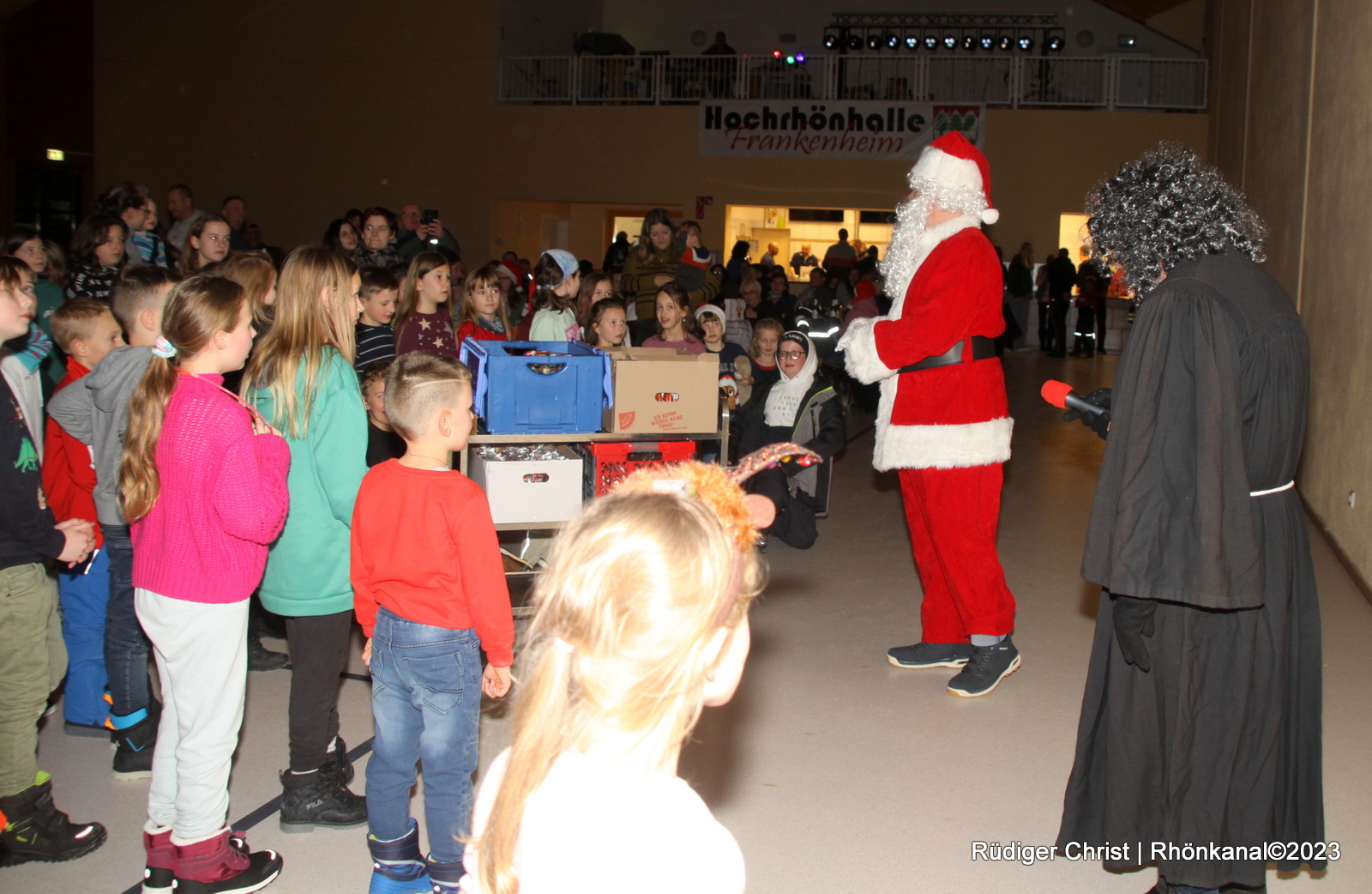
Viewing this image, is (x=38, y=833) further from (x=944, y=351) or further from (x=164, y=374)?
(x=944, y=351)

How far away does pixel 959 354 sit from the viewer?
361 centimetres

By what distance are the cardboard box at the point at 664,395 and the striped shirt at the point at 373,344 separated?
1.08 m

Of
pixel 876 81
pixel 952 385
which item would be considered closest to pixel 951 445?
pixel 952 385

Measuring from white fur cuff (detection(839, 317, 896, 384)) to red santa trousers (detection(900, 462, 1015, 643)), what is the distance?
0.38 m

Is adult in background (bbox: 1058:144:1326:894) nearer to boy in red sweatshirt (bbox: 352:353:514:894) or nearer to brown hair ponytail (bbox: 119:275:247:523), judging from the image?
boy in red sweatshirt (bbox: 352:353:514:894)

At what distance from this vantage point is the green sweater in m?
2.66

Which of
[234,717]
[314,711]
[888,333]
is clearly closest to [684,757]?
[314,711]

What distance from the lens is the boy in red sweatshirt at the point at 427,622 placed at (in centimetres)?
226

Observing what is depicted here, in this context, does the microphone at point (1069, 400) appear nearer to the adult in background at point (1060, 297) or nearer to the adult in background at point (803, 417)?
the adult in background at point (803, 417)

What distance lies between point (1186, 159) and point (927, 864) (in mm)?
1922

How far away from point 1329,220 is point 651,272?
14.0 ft

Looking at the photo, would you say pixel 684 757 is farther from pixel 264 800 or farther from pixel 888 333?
pixel 888 333

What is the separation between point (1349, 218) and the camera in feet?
18.0

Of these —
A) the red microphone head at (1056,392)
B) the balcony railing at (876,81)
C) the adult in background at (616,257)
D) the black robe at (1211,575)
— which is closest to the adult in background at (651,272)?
the adult in background at (616,257)
